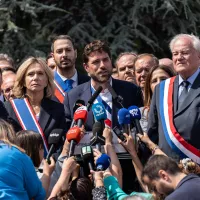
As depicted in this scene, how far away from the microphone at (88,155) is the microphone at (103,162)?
11cm

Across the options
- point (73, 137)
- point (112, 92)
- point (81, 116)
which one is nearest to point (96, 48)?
point (112, 92)

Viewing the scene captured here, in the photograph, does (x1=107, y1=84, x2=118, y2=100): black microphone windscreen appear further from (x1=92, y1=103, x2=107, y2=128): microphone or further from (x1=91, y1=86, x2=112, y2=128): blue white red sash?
(x1=92, y1=103, x2=107, y2=128): microphone

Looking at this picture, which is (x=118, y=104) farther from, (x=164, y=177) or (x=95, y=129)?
(x=164, y=177)

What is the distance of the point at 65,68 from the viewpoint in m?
9.88

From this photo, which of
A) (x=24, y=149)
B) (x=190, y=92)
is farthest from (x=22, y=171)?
(x=190, y=92)

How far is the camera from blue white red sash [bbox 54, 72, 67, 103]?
31.6 ft

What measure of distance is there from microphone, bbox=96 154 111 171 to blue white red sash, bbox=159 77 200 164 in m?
1.01

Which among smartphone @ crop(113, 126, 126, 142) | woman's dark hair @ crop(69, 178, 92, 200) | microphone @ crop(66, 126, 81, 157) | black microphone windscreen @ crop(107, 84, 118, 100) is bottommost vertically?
woman's dark hair @ crop(69, 178, 92, 200)

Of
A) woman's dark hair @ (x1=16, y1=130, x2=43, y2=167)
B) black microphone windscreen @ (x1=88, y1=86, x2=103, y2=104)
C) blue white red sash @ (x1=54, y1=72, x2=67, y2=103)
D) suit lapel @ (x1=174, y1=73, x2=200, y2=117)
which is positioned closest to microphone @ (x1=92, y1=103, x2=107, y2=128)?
black microphone windscreen @ (x1=88, y1=86, x2=103, y2=104)

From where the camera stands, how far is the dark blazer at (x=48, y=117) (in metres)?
8.55

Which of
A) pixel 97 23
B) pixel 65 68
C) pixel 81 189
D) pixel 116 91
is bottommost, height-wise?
pixel 81 189

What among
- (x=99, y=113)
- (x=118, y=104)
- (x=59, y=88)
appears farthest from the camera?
(x=59, y=88)

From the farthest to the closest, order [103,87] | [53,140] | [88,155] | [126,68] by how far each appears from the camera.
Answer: [126,68], [103,87], [53,140], [88,155]

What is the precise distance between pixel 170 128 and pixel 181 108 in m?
0.23
